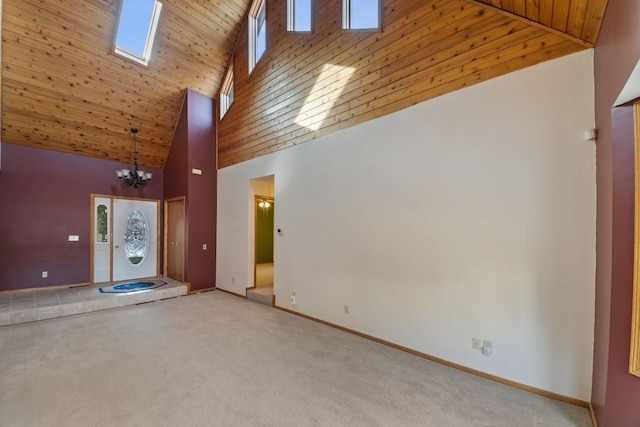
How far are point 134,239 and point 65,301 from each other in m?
2.05

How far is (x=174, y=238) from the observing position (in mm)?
6578

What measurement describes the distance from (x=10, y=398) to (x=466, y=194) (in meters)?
4.54

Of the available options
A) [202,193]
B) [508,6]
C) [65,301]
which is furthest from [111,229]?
[508,6]

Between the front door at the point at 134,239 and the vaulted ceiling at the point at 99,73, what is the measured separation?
1163mm

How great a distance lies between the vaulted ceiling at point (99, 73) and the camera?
4156mm

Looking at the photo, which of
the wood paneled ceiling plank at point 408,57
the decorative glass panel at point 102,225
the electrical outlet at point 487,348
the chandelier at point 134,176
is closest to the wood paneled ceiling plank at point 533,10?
the wood paneled ceiling plank at point 408,57

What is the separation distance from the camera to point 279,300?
4797 millimetres

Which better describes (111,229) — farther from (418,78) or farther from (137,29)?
(418,78)

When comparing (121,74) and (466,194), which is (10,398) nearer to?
(466,194)

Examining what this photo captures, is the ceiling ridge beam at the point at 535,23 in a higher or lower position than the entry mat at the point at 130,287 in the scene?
higher

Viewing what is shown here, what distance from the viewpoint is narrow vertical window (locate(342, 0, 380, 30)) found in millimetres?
3612

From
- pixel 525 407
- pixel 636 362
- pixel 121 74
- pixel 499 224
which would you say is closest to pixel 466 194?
pixel 499 224

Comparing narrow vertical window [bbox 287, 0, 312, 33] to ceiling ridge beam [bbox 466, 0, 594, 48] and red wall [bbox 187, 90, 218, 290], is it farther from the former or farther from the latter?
red wall [bbox 187, 90, 218, 290]

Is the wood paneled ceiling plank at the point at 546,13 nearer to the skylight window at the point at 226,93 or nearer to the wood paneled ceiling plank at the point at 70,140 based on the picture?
the skylight window at the point at 226,93
